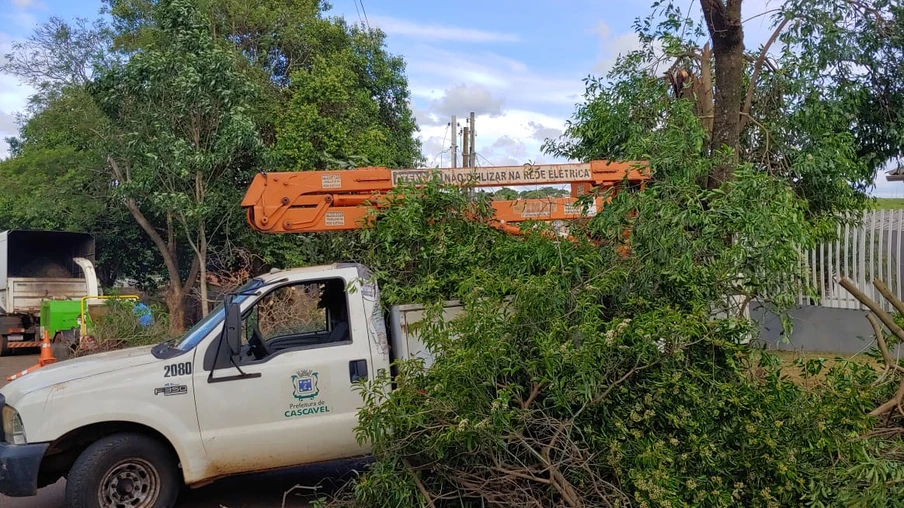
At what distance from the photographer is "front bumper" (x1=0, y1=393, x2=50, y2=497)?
17.1 feet

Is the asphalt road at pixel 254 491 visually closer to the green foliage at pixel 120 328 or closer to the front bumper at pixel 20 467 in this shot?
the front bumper at pixel 20 467

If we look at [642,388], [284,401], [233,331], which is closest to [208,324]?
[233,331]

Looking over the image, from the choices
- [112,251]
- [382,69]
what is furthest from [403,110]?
[112,251]

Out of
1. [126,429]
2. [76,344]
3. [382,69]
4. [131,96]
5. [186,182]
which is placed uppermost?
[382,69]

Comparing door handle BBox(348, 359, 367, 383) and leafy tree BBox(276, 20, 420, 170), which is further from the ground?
leafy tree BBox(276, 20, 420, 170)

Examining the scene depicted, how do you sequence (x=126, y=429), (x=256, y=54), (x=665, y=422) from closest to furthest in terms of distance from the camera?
(x=665, y=422), (x=126, y=429), (x=256, y=54)

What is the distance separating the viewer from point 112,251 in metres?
22.6

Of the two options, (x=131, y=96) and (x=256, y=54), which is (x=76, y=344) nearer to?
(x=131, y=96)

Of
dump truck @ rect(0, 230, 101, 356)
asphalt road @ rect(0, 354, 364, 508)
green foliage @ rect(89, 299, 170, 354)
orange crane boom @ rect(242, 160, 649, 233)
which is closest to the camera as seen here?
asphalt road @ rect(0, 354, 364, 508)

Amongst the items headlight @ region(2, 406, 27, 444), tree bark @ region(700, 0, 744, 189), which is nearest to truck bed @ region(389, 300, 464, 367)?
tree bark @ region(700, 0, 744, 189)

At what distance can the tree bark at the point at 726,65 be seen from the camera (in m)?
6.57

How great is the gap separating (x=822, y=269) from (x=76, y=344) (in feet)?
43.6

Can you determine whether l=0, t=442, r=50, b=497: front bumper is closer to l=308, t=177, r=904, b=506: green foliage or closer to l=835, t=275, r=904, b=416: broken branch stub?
l=308, t=177, r=904, b=506: green foliage

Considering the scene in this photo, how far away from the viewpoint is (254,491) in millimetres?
6504
